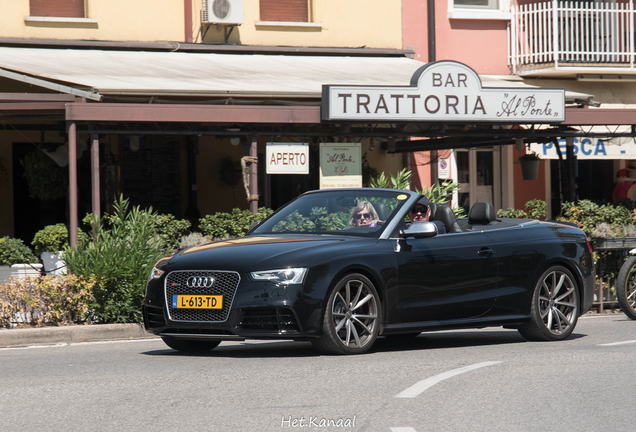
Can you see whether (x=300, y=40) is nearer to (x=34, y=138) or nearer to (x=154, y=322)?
(x=34, y=138)

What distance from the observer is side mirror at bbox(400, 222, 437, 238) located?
30.2 feet

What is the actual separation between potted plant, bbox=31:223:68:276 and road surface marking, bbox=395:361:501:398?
8394 mm

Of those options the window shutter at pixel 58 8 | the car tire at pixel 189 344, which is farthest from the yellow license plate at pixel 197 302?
the window shutter at pixel 58 8

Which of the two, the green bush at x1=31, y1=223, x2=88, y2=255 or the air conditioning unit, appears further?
the air conditioning unit

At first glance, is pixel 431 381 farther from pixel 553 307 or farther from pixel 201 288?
pixel 553 307

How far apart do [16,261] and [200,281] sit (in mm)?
6929

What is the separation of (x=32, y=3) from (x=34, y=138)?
256cm

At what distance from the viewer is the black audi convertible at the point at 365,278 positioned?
28.0 feet

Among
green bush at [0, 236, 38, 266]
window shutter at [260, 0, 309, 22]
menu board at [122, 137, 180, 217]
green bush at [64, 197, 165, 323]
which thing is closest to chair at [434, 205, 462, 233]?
green bush at [64, 197, 165, 323]

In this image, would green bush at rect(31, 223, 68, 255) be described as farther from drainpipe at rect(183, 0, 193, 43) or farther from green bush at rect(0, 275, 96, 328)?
drainpipe at rect(183, 0, 193, 43)

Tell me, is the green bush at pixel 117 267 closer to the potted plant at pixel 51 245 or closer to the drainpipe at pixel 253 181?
the potted plant at pixel 51 245

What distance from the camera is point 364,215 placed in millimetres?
9656

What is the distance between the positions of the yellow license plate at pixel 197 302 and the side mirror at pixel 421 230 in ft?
5.96

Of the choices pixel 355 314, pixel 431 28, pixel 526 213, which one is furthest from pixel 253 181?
pixel 431 28
